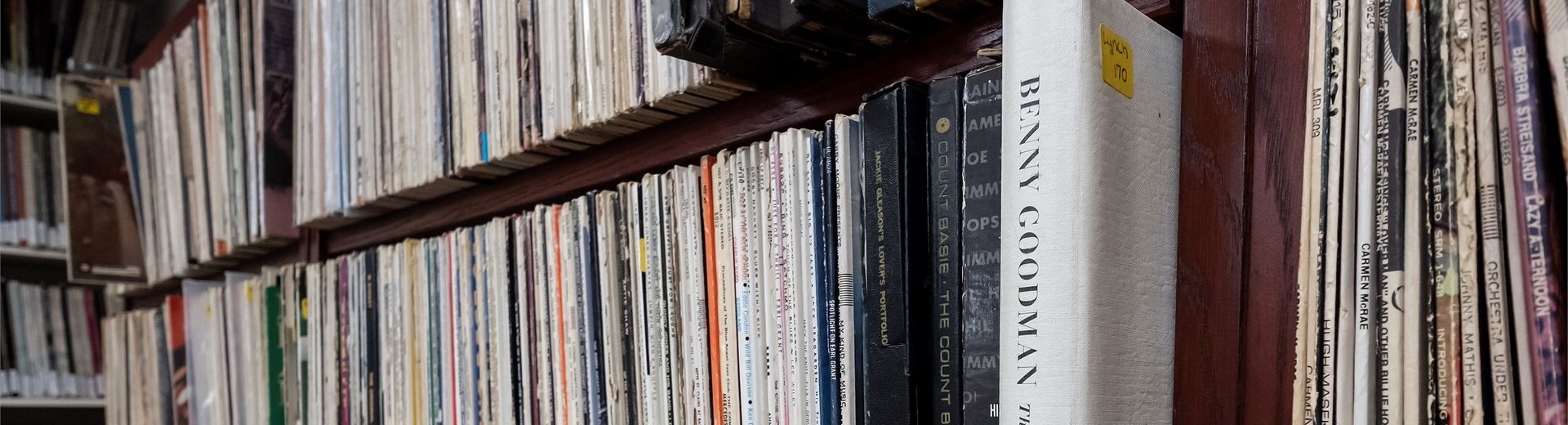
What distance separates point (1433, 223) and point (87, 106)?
1.86m

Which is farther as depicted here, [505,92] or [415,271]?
[415,271]

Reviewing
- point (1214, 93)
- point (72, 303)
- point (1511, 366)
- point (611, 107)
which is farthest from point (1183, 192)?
point (72, 303)

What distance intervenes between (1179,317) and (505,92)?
61cm

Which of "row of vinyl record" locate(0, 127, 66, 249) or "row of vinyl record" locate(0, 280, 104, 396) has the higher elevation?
"row of vinyl record" locate(0, 127, 66, 249)

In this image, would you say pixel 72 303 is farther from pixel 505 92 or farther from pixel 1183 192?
pixel 1183 192

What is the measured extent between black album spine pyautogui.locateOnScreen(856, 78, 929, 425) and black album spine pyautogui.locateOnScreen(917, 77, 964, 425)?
0.4 inches

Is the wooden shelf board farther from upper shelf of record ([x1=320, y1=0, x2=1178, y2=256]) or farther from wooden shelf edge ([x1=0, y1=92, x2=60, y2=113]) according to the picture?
upper shelf of record ([x1=320, y1=0, x2=1178, y2=256])

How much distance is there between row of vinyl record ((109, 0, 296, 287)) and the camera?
1369 millimetres

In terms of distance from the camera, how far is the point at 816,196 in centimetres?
70

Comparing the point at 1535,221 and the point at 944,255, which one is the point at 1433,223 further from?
the point at 944,255

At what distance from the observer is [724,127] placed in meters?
0.86

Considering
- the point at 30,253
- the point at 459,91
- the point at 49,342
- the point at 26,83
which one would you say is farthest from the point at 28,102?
the point at 459,91

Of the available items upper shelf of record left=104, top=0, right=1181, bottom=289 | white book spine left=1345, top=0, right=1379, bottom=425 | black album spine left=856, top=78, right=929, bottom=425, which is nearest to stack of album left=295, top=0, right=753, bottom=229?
upper shelf of record left=104, top=0, right=1181, bottom=289

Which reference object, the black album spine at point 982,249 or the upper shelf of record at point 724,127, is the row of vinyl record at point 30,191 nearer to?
the upper shelf of record at point 724,127
